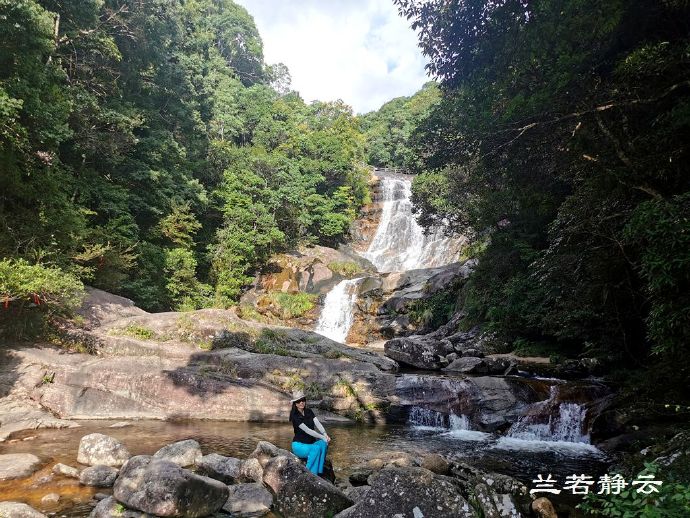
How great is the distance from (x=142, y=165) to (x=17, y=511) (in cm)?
2029

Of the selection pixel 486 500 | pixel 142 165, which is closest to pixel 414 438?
pixel 486 500

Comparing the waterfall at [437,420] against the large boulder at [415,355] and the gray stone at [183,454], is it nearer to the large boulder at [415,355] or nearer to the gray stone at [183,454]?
the large boulder at [415,355]

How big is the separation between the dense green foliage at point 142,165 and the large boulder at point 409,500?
34.9 ft

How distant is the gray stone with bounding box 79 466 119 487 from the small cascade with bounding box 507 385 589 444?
30.0ft

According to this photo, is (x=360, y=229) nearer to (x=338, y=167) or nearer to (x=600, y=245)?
(x=338, y=167)

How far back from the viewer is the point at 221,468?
24.1 ft

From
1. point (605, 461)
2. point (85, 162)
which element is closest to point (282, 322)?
point (85, 162)

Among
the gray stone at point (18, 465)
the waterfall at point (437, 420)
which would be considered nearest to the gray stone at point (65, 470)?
the gray stone at point (18, 465)

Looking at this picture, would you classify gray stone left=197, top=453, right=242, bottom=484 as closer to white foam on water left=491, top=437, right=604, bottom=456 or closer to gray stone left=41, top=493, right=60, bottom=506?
gray stone left=41, top=493, right=60, bottom=506

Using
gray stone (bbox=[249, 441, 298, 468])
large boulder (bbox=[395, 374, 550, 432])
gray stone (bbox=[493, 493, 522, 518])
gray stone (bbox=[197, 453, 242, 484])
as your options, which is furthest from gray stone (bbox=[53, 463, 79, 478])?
large boulder (bbox=[395, 374, 550, 432])

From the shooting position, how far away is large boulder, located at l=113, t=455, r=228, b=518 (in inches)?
213

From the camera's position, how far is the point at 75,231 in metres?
14.7

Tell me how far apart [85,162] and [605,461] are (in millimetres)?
22324

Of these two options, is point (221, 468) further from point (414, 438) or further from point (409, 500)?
point (414, 438)
